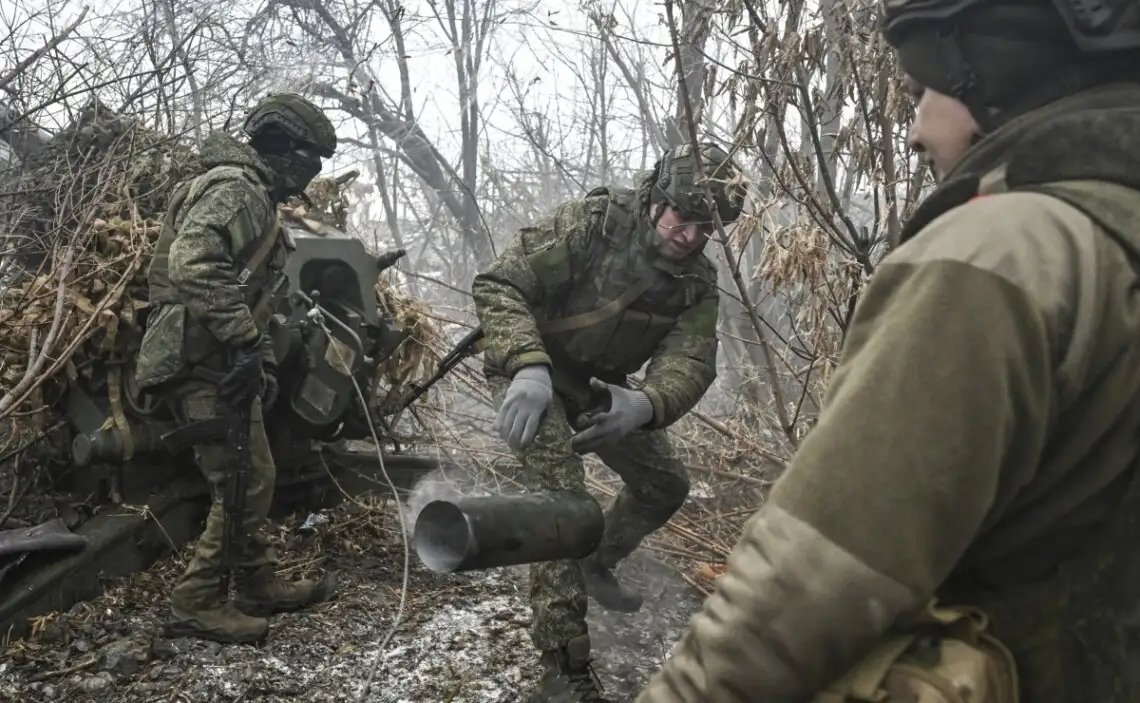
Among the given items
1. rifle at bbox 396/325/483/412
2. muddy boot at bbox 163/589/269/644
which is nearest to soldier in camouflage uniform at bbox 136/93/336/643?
muddy boot at bbox 163/589/269/644

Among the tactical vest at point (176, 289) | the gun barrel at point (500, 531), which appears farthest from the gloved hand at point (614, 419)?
the tactical vest at point (176, 289)

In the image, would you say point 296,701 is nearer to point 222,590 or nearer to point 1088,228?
point 222,590

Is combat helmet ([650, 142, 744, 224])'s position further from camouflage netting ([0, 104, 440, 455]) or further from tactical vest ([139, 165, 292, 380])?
camouflage netting ([0, 104, 440, 455])

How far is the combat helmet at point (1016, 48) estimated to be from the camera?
122cm

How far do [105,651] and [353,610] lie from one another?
119cm

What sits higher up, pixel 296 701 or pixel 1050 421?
pixel 1050 421

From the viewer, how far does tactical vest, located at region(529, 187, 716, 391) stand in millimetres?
4098

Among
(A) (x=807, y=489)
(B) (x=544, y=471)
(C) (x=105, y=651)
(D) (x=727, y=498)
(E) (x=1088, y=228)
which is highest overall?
(E) (x=1088, y=228)

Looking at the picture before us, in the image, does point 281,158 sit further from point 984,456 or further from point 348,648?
point 984,456

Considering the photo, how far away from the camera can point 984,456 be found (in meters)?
0.99

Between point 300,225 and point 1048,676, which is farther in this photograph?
point 300,225

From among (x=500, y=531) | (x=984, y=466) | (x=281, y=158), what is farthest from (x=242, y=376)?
(x=984, y=466)

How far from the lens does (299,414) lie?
5379 millimetres

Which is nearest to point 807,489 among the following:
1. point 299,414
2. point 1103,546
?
point 1103,546
